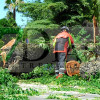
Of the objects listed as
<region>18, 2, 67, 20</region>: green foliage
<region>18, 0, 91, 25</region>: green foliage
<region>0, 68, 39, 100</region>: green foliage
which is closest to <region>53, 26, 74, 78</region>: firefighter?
<region>0, 68, 39, 100</region>: green foliage

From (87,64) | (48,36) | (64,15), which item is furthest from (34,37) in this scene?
(87,64)

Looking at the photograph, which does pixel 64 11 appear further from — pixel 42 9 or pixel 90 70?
pixel 90 70

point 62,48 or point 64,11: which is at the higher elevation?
point 64,11

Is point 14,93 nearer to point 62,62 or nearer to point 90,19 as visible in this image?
point 62,62

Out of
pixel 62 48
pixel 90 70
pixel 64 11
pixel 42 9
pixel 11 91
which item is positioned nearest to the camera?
pixel 11 91

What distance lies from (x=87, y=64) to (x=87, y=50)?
3098 millimetres

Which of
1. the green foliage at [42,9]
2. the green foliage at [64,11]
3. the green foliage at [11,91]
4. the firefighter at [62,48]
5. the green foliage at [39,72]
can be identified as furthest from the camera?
the green foliage at [64,11]

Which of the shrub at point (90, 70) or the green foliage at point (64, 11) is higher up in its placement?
the green foliage at point (64, 11)

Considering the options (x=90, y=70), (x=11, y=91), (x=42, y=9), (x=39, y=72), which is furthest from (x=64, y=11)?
(x=11, y=91)

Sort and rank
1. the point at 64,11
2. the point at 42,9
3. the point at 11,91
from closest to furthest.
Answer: the point at 11,91 < the point at 42,9 < the point at 64,11

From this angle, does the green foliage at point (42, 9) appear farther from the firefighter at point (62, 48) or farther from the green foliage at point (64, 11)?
the firefighter at point (62, 48)

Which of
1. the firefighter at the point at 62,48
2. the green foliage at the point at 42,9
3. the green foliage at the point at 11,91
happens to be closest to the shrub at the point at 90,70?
the firefighter at the point at 62,48

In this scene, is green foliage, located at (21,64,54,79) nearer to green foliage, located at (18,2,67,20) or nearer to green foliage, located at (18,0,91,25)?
green foliage, located at (18,2,67,20)

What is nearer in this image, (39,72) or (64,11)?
(39,72)
